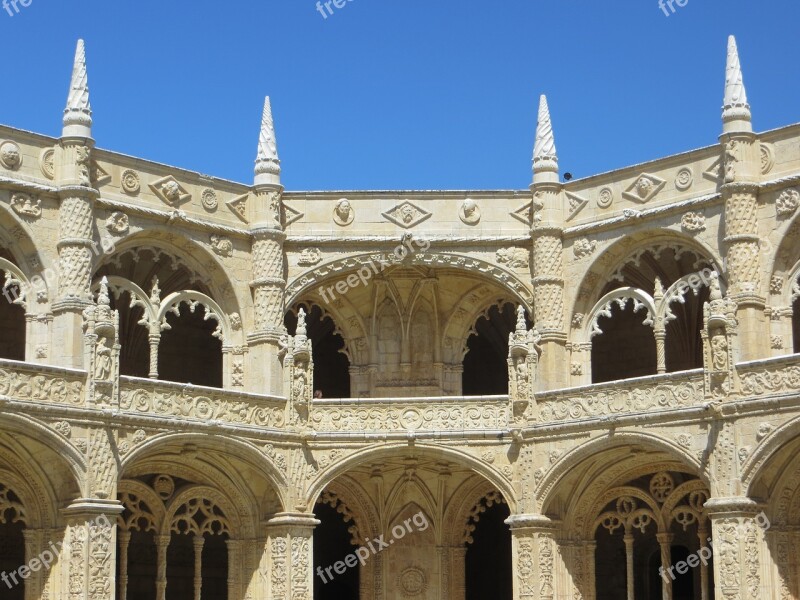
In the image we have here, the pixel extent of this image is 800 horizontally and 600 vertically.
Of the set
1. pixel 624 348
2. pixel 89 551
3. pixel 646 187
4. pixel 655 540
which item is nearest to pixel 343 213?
pixel 646 187

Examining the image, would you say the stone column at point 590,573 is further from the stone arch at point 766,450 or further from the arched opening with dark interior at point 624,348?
the arched opening with dark interior at point 624,348

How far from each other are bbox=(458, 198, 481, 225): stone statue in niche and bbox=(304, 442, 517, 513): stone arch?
559cm

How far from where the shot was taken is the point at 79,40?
3250 cm

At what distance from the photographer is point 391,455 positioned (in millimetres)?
33812

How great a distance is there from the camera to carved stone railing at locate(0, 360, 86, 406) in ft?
95.1

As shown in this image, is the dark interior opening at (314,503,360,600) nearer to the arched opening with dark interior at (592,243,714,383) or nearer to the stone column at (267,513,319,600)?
the arched opening with dark interior at (592,243,714,383)

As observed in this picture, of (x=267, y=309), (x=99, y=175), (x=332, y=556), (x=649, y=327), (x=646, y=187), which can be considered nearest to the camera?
(x=99, y=175)

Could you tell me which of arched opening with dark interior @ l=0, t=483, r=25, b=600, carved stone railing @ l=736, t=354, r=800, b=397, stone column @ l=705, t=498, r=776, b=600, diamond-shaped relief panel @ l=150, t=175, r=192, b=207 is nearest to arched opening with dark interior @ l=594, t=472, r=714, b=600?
stone column @ l=705, t=498, r=776, b=600

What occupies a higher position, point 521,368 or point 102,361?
point 521,368

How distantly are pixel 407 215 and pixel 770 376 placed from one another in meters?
10.2

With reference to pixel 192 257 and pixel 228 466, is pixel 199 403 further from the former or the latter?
pixel 192 257

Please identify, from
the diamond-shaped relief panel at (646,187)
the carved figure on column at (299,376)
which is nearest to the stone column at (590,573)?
the carved figure on column at (299,376)

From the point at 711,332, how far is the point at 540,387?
5.16 meters

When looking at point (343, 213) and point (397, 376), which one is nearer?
point (343, 213)
